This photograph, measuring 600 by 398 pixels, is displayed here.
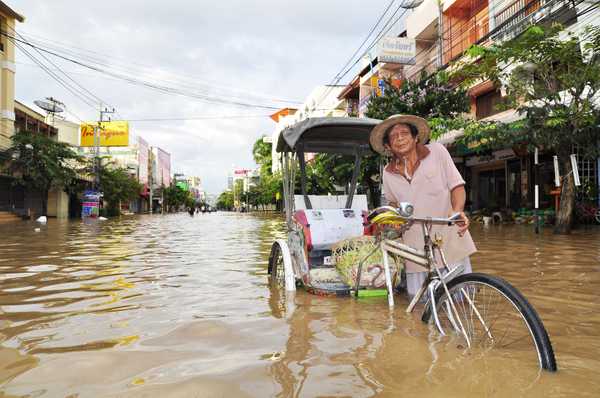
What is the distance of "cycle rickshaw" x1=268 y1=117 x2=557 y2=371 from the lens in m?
2.67

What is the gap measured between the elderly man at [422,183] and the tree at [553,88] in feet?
26.0

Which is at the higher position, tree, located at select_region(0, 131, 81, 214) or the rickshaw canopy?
tree, located at select_region(0, 131, 81, 214)

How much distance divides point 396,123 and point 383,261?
4.12 feet

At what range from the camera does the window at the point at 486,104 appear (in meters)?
19.4

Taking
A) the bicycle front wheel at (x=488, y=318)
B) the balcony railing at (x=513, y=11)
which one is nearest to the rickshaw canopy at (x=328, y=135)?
the bicycle front wheel at (x=488, y=318)

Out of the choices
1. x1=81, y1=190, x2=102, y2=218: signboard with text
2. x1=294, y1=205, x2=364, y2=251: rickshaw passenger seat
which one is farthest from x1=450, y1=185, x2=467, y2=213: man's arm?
x1=81, y1=190, x2=102, y2=218: signboard with text

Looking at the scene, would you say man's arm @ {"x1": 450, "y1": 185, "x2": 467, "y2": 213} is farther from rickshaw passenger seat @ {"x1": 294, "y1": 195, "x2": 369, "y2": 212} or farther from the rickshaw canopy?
rickshaw passenger seat @ {"x1": 294, "y1": 195, "x2": 369, "y2": 212}

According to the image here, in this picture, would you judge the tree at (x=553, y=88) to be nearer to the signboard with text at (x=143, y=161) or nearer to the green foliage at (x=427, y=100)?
the green foliage at (x=427, y=100)

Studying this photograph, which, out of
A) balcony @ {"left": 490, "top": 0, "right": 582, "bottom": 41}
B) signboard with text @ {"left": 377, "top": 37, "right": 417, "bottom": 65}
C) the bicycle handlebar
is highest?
signboard with text @ {"left": 377, "top": 37, "right": 417, "bottom": 65}

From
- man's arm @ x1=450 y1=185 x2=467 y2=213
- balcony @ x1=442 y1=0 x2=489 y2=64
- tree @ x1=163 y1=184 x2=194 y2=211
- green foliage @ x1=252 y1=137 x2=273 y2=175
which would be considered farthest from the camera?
tree @ x1=163 y1=184 x2=194 y2=211

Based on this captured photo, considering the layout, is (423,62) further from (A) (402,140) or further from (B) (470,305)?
(B) (470,305)

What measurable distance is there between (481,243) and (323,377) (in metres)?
9.31

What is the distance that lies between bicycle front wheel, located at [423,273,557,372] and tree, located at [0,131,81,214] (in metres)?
30.4

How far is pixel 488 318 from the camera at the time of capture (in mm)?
2922
